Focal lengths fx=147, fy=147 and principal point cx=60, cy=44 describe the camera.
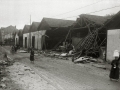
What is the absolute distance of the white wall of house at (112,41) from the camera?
1422cm

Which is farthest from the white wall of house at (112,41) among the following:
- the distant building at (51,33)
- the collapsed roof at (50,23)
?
the collapsed roof at (50,23)

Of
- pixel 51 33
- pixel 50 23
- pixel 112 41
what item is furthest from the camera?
pixel 51 33

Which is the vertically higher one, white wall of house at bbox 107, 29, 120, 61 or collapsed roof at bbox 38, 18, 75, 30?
collapsed roof at bbox 38, 18, 75, 30

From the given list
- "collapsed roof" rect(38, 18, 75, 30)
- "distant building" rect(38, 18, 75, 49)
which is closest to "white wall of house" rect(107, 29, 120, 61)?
"distant building" rect(38, 18, 75, 49)

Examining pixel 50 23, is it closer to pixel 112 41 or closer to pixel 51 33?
pixel 51 33

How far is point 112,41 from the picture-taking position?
14844 mm

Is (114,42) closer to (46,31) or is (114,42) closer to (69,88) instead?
(69,88)

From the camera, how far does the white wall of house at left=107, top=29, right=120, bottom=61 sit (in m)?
14.2

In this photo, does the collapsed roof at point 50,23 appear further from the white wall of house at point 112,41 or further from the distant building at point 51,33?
the white wall of house at point 112,41

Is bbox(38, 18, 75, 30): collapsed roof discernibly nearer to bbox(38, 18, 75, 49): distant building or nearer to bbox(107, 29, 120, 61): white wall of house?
bbox(38, 18, 75, 49): distant building

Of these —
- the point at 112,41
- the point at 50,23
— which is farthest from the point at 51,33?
the point at 112,41

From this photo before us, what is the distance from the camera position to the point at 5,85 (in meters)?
6.88

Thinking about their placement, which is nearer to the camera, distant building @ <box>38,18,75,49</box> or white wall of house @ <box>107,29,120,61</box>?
white wall of house @ <box>107,29,120,61</box>

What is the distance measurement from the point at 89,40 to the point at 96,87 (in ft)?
40.6
